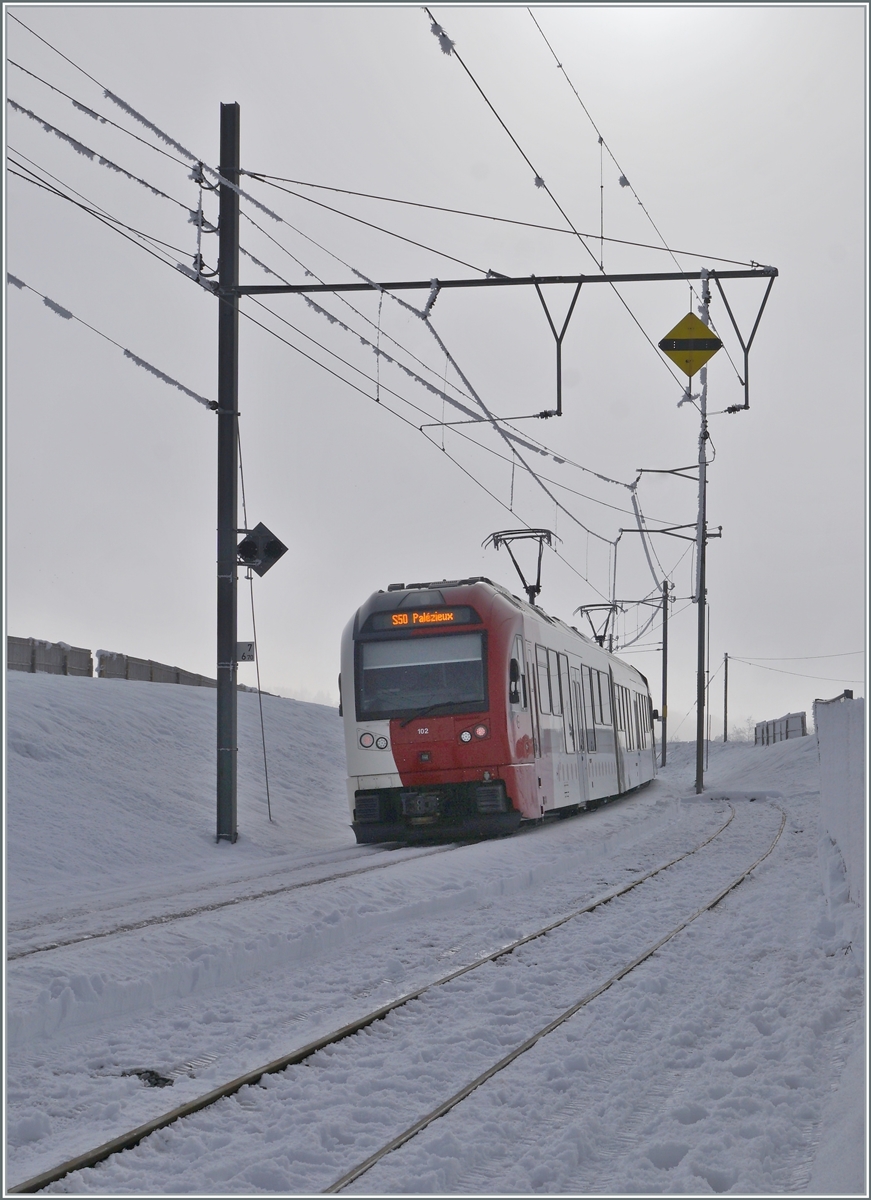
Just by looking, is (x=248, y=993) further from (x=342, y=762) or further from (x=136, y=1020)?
(x=342, y=762)

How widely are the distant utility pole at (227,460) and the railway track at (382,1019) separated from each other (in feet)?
20.4

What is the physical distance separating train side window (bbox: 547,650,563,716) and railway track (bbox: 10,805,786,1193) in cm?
801

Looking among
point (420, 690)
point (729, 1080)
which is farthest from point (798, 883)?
point (729, 1080)

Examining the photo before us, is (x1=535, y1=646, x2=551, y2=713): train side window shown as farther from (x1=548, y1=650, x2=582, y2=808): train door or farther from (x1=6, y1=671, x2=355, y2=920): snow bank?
(x1=6, y1=671, x2=355, y2=920): snow bank

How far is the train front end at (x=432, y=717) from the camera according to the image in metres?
16.8

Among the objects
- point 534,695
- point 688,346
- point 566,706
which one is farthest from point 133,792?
point 688,346

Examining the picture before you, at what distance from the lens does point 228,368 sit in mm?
16859

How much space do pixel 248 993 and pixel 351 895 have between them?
10.4 ft

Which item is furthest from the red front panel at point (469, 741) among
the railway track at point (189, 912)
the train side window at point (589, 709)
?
the train side window at point (589, 709)

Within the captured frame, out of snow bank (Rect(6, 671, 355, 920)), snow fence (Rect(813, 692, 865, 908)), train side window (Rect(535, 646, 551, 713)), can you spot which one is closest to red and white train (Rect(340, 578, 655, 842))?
train side window (Rect(535, 646, 551, 713))

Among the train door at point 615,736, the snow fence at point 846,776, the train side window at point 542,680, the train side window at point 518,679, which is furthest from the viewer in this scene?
the train door at point 615,736

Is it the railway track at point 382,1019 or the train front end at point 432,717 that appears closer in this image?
the railway track at point 382,1019

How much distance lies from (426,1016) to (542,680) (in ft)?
39.6

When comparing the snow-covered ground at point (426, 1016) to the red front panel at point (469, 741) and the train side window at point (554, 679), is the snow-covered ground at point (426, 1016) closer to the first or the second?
the red front panel at point (469, 741)
